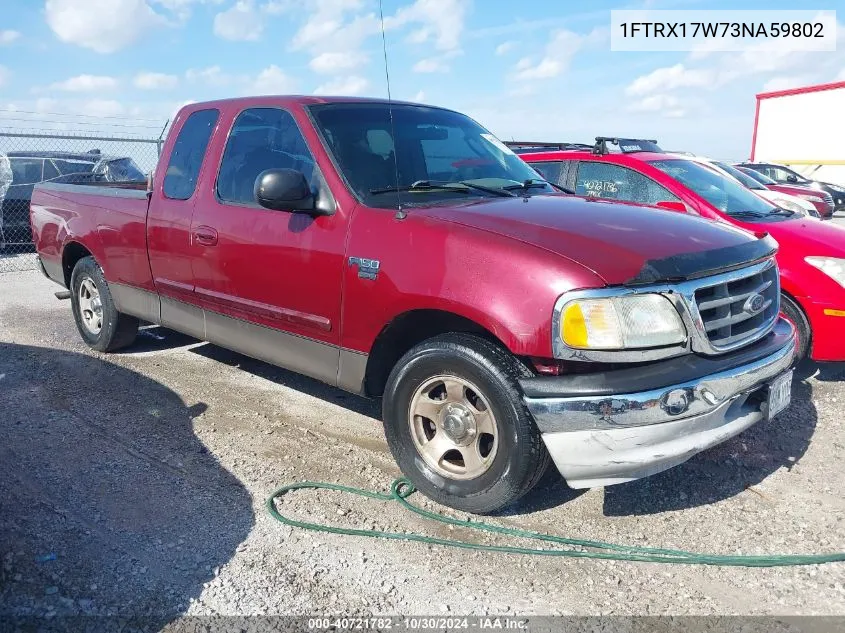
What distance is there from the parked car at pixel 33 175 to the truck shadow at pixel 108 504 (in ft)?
23.3

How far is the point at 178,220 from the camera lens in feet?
15.1

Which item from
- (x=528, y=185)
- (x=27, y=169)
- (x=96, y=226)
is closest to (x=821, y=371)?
(x=528, y=185)

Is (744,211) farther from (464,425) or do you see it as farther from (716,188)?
(464,425)

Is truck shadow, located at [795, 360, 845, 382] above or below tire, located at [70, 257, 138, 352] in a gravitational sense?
below

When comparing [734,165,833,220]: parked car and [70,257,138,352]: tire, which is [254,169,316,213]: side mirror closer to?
[70,257,138,352]: tire

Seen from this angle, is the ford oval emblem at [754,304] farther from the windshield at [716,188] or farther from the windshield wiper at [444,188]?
the windshield at [716,188]

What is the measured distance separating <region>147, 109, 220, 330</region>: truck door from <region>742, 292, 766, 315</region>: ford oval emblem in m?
3.20

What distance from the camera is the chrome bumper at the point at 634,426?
9.27 ft

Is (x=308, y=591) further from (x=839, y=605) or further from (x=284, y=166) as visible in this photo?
(x=284, y=166)

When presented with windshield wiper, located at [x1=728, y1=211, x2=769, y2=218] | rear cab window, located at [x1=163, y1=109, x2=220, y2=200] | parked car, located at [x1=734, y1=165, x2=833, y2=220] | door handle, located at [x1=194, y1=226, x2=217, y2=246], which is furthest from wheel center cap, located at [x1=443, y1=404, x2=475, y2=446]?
parked car, located at [x1=734, y1=165, x2=833, y2=220]

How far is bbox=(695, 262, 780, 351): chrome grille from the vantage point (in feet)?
9.99

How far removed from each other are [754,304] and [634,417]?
982 mm

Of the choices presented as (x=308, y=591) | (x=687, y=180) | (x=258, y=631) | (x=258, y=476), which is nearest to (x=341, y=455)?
(x=258, y=476)

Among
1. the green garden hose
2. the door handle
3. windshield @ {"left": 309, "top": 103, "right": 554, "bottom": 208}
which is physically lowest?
the green garden hose
